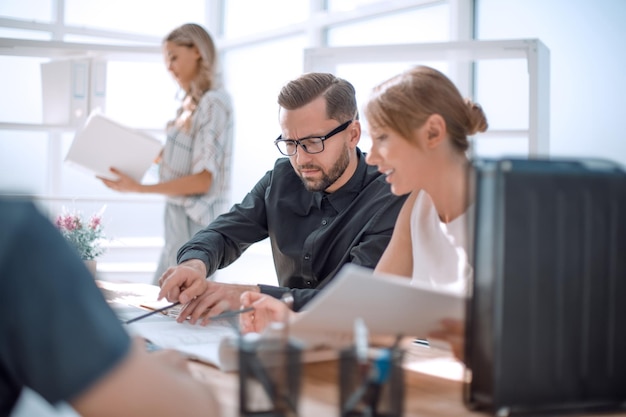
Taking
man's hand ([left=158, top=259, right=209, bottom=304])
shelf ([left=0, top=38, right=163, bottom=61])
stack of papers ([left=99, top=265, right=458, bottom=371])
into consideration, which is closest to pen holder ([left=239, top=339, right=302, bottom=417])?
stack of papers ([left=99, top=265, right=458, bottom=371])

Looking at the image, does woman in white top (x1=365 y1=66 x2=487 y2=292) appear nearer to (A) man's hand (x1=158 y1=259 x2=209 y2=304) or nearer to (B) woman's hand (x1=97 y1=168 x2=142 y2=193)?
(A) man's hand (x1=158 y1=259 x2=209 y2=304)

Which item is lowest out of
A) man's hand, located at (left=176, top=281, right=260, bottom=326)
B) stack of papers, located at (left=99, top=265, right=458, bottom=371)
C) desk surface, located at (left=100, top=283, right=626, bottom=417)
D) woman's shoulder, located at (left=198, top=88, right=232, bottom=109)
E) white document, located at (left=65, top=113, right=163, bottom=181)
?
desk surface, located at (left=100, top=283, right=626, bottom=417)

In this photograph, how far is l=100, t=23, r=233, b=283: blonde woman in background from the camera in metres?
3.01

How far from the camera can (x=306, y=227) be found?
203 centimetres

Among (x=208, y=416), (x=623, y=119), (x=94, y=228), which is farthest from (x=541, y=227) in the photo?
(x=623, y=119)

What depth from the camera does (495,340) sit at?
0.76 m

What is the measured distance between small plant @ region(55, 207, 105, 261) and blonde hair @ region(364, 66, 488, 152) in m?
1.29

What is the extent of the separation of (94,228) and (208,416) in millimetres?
1720

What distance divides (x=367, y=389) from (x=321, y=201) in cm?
129

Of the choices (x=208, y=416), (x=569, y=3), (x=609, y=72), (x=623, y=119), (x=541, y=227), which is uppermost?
(x=569, y=3)

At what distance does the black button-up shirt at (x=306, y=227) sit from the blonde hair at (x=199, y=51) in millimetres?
1048

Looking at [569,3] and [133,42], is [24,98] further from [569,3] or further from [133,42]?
[569,3]

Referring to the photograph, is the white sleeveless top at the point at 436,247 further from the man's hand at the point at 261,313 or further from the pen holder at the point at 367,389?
the pen holder at the point at 367,389

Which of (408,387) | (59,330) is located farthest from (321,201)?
(59,330)
